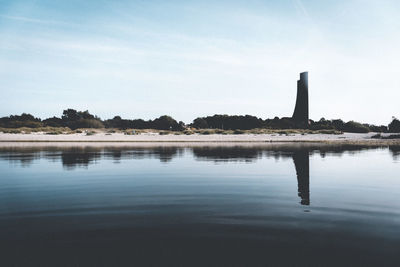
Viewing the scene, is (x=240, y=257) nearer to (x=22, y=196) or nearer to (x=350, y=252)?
(x=350, y=252)

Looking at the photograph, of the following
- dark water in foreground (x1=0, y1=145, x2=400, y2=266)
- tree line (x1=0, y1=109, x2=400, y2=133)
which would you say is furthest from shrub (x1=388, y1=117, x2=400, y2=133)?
dark water in foreground (x1=0, y1=145, x2=400, y2=266)

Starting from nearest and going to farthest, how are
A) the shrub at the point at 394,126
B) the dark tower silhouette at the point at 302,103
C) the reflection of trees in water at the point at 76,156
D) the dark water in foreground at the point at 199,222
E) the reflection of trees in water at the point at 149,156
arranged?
the dark water in foreground at the point at 199,222 → the reflection of trees in water at the point at 149,156 → the reflection of trees in water at the point at 76,156 → the dark tower silhouette at the point at 302,103 → the shrub at the point at 394,126

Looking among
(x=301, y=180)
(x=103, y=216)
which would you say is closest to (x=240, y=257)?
(x=103, y=216)

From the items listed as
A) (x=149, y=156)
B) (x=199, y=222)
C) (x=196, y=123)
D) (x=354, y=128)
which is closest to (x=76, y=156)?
(x=149, y=156)

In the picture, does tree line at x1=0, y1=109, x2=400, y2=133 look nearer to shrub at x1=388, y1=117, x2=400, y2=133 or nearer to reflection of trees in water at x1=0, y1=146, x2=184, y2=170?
shrub at x1=388, y1=117, x2=400, y2=133

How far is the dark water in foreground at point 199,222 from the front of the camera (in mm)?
5211

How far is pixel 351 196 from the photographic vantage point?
1048 centimetres

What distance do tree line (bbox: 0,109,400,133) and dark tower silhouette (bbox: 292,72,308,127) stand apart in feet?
5.32

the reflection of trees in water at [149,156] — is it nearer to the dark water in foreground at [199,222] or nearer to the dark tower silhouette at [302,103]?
the dark water in foreground at [199,222]

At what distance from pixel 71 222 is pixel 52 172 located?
390 inches

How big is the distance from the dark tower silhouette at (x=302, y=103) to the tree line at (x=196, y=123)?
1.62m

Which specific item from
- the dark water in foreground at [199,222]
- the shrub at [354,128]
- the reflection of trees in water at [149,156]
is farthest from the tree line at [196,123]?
the dark water in foreground at [199,222]

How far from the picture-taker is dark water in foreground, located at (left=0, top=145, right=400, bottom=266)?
5.21 m

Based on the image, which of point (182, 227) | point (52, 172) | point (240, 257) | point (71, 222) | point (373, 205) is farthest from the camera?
point (52, 172)
